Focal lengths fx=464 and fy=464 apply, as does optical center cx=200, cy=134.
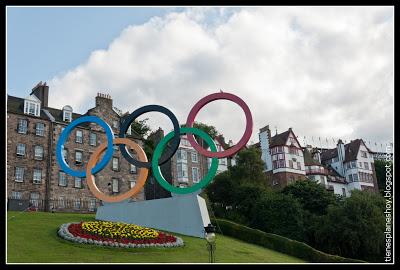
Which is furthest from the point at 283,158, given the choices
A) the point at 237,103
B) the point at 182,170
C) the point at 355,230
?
the point at 237,103

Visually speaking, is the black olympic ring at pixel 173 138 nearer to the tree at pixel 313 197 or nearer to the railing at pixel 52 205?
the railing at pixel 52 205

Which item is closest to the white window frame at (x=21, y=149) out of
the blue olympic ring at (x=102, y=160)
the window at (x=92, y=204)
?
the window at (x=92, y=204)

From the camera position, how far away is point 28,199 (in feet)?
177

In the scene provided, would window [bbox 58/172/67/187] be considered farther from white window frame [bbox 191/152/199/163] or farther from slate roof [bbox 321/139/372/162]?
slate roof [bbox 321/139/372/162]

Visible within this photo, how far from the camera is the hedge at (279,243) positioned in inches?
1422

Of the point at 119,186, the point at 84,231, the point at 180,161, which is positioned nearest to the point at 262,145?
the point at 180,161

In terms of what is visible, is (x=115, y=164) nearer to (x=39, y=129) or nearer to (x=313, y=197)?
(x=39, y=129)

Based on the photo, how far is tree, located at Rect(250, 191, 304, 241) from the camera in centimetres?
4925

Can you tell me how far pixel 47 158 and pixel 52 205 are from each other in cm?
629

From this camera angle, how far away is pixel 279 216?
5088 centimetres

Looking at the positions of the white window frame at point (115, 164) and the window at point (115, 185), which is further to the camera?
the white window frame at point (115, 164)

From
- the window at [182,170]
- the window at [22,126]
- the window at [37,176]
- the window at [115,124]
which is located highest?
the window at [115,124]

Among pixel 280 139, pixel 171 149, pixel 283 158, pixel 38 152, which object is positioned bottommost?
pixel 171 149
